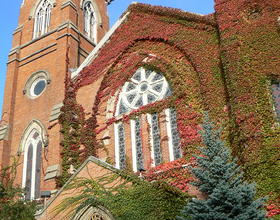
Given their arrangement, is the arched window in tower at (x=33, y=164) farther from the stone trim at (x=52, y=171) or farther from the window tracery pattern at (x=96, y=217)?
the window tracery pattern at (x=96, y=217)

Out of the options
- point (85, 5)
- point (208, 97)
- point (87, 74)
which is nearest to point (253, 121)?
point (208, 97)

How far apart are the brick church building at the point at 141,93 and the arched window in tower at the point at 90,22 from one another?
1.26m

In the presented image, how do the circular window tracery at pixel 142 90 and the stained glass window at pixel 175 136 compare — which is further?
the circular window tracery at pixel 142 90

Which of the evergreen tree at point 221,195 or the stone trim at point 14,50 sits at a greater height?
the stone trim at point 14,50

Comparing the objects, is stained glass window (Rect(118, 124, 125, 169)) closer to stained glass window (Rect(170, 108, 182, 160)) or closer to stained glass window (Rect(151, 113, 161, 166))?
stained glass window (Rect(151, 113, 161, 166))

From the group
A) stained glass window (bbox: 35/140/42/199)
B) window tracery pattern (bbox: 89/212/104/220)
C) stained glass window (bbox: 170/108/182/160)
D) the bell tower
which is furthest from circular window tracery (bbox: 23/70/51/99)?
window tracery pattern (bbox: 89/212/104/220)

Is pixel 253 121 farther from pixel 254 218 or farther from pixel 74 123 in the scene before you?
pixel 74 123

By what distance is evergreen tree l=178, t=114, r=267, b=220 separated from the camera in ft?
27.2

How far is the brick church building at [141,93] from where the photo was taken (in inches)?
424

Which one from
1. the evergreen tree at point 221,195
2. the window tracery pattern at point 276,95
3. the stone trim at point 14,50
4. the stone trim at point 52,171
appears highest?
the stone trim at point 14,50

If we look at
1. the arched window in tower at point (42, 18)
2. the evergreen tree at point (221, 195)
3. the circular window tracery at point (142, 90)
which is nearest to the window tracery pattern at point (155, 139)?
the circular window tracery at point (142, 90)

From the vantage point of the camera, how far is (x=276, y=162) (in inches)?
368

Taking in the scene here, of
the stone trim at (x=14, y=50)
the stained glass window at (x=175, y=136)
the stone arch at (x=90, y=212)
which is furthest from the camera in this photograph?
the stone trim at (x=14, y=50)

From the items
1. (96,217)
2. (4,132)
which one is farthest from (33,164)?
(96,217)
